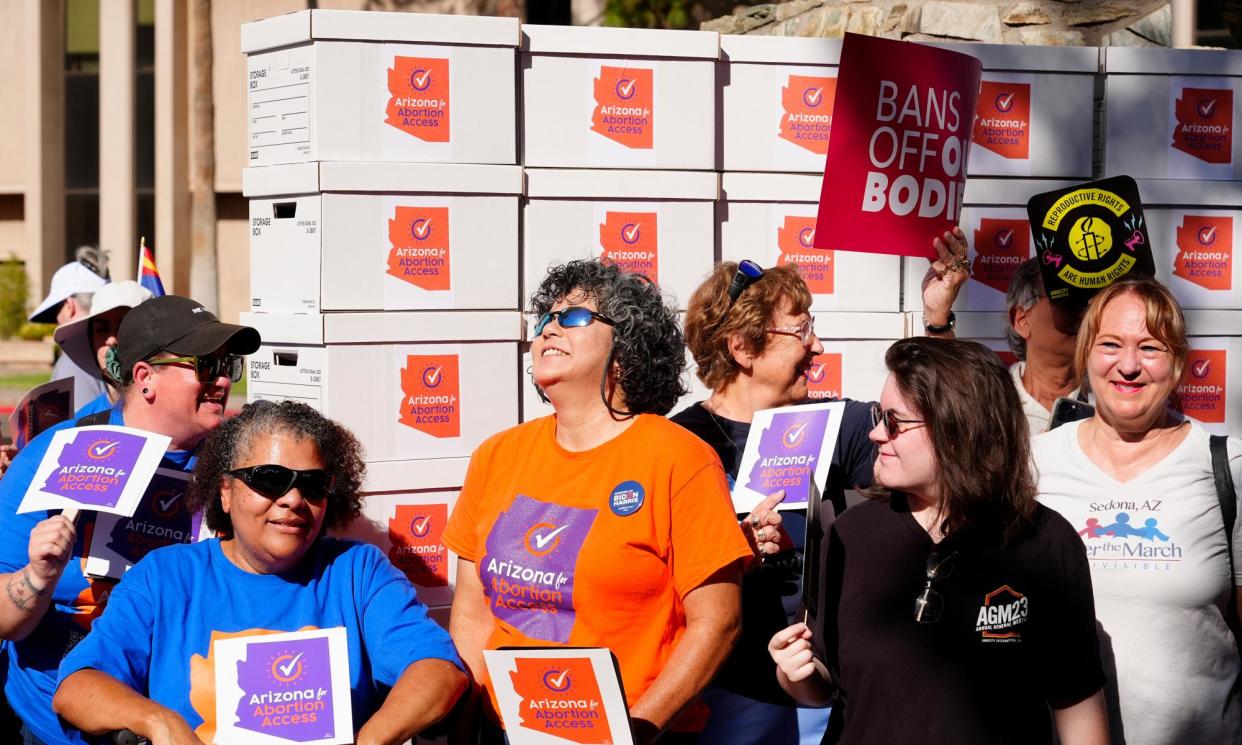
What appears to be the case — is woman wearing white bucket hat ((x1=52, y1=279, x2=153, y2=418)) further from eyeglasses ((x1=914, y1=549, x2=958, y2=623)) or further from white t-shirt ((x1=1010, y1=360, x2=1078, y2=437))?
eyeglasses ((x1=914, y1=549, x2=958, y2=623))

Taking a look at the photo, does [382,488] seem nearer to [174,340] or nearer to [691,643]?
[174,340]

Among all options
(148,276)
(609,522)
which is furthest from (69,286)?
(609,522)

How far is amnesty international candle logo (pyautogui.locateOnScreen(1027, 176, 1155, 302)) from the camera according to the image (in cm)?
431

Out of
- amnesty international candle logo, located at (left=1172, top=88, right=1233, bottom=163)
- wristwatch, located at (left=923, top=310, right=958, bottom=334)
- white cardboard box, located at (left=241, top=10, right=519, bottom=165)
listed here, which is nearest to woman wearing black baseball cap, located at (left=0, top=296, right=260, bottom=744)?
white cardboard box, located at (left=241, top=10, right=519, bottom=165)

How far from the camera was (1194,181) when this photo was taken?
16.4ft

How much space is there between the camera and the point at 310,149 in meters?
4.29

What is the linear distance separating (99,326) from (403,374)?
196 cm

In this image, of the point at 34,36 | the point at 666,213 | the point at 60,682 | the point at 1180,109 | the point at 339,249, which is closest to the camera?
the point at 60,682

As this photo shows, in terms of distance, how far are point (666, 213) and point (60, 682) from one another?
2406 millimetres

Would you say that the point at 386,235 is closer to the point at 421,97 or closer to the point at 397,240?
the point at 397,240

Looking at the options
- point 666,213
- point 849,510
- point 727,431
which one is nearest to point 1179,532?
point 849,510

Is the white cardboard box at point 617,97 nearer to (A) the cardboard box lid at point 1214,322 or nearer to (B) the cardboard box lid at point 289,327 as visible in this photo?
(B) the cardboard box lid at point 289,327

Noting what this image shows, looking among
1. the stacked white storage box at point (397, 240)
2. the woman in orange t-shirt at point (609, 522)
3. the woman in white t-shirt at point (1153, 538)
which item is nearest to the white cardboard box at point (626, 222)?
the stacked white storage box at point (397, 240)

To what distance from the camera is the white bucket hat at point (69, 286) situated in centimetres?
627
